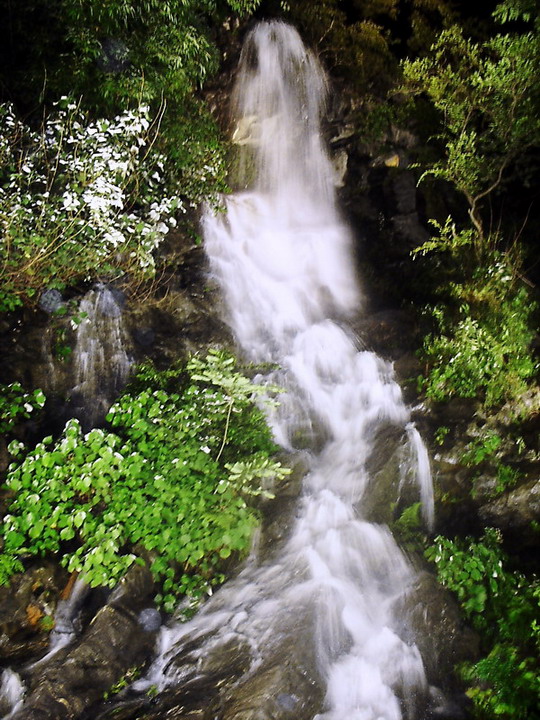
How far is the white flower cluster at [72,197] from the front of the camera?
5.28m

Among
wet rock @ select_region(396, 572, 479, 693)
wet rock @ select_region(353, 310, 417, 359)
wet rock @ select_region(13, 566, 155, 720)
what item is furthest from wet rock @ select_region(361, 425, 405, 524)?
wet rock @ select_region(13, 566, 155, 720)

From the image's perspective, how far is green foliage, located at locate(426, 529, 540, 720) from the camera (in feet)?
11.2

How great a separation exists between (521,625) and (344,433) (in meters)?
2.97

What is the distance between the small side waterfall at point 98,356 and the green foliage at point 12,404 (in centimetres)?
72

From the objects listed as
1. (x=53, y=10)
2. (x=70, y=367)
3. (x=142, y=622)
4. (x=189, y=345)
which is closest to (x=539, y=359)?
(x=189, y=345)

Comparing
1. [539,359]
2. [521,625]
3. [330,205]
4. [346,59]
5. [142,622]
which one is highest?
[346,59]

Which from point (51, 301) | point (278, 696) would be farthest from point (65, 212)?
point (278, 696)

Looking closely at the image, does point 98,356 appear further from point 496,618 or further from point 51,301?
point 496,618

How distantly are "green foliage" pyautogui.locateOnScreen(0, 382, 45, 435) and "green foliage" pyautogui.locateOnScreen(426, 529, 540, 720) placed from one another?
4.54 meters

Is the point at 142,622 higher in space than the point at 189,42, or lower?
lower

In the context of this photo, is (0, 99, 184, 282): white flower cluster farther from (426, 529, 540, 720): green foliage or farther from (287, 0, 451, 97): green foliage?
(287, 0, 451, 97): green foliage

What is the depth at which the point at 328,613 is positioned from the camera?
4.26 metres

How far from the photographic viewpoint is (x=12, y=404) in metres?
4.75

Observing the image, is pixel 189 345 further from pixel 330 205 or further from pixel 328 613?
pixel 330 205
